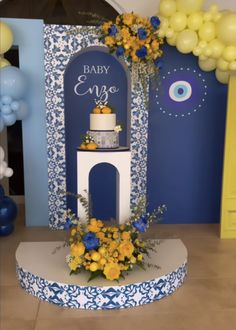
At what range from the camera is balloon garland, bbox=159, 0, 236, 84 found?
375 centimetres

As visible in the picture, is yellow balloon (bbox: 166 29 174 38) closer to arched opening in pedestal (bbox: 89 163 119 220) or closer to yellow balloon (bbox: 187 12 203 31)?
yellow balloon (bbox: 187 12 203 31)

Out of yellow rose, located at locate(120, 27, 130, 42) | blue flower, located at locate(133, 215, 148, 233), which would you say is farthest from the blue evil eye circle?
blue flower, located at locate(133, 215, 148, 233)

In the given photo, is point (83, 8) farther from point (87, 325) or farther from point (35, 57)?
point (87, 325)

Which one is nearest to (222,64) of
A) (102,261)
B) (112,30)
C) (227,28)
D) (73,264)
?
(227,28)

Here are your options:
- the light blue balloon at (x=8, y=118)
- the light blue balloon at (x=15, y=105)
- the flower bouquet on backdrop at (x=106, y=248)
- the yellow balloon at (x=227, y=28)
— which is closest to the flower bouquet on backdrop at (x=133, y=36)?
the yellow balloon at (x=227, y=28)

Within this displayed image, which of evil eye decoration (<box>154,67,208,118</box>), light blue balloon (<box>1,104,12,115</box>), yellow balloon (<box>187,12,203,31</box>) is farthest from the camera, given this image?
evil eye decoration (<box>154,67,208,118</box>)

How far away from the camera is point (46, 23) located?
14.6 feet

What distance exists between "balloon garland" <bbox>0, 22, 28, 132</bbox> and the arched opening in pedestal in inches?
52.3

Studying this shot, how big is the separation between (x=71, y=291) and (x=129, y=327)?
48cm

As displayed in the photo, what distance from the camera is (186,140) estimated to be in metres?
4.64

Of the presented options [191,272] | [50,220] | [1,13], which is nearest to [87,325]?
[191,272]

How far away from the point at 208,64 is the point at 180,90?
18.0 inches

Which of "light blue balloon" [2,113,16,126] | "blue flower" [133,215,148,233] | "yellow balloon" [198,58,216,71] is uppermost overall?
"yellow balloon" [198,58,216,71]

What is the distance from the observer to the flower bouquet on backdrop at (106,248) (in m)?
2.78
